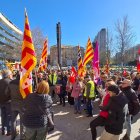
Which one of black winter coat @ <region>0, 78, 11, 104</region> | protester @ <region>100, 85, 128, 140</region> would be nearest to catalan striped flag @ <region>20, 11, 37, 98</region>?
black winter coat @ <region>0, 78, 11, 104</region>

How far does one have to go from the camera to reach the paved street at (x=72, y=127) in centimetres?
747

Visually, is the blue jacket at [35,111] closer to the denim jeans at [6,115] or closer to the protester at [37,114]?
the protester at [37,114]

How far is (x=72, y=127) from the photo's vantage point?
27.9ft

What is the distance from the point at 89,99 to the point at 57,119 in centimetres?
151

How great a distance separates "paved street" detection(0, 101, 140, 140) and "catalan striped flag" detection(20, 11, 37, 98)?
5.69 ft

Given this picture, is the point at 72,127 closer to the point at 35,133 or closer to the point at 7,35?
the point at 35,133

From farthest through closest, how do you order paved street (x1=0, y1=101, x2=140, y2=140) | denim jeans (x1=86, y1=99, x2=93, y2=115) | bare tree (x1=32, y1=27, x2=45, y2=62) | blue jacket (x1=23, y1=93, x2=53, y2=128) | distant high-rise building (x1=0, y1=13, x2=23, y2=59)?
distant high-rise building (x1=0, y1=13, x2=23, y2=59)
bare tree (x1=32, y1=27, x2=45, y2=62)
denim jeans (x1=86, y1=99, x2=93, y2=115)
paved street (x1=0, y1=101, x2=140, y2=140)
blue jacket (x1=23, y1=93, x2=53, y2=128)

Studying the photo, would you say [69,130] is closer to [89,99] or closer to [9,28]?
[89,99]

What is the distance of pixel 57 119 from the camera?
9734mm

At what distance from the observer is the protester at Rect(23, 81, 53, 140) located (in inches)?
193

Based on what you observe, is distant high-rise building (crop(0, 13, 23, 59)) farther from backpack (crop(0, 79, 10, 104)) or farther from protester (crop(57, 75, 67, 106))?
backpack (crop(0, 79, 10, 104))

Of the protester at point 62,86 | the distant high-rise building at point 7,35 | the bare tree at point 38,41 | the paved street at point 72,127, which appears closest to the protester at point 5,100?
the paved street at point 72,127

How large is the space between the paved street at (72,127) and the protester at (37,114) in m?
2.49

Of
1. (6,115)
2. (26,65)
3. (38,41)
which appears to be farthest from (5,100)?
(38,41)
